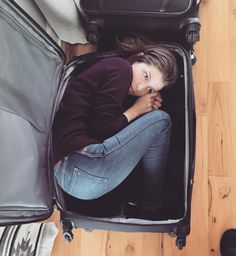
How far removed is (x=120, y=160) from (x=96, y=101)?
16 cm

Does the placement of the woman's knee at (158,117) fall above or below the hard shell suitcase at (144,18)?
below

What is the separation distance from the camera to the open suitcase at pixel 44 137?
2.38 ft

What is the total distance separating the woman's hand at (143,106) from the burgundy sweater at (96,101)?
0.14ft

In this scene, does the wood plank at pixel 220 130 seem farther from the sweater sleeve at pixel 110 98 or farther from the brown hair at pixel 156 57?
the sweater sleeve at pixel 110 98

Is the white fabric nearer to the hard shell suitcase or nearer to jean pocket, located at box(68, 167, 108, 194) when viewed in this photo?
the hard shell suitcase

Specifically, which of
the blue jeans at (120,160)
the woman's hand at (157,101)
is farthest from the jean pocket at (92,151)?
the woman's hand at (157,101)

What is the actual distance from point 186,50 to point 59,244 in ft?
2.38

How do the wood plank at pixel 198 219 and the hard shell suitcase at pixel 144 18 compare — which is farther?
the wood plank at pixel 198 219

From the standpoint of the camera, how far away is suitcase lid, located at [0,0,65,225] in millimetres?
713

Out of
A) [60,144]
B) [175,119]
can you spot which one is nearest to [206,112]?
[175,119]

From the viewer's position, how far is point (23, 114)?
768mm

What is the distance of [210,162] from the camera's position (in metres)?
1.29

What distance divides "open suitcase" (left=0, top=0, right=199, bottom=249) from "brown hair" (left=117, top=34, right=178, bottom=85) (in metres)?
0.03

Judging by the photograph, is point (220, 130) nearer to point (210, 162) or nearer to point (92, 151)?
point (210, 162)
